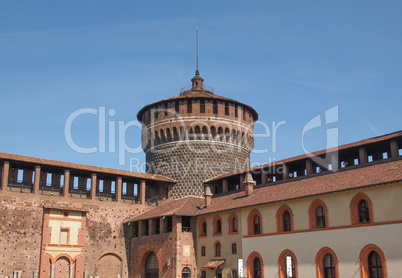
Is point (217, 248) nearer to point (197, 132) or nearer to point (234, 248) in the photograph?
point (234, 248)

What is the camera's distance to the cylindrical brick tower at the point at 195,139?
5038cm

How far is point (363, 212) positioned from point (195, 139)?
23.0 m

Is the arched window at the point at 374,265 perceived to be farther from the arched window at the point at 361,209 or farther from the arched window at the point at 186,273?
the arched window at the point at 186,273

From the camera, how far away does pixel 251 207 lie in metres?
38.6

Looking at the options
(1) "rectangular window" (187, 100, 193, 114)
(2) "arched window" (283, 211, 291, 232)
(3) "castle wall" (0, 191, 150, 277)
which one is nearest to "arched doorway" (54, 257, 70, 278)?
(3) "castle wall" (0, 191, 150, 277)

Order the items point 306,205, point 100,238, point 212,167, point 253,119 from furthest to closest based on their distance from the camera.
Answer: point 253,119
point 212,167
point 100,238
point 306,205

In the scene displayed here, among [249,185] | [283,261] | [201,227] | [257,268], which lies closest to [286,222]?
[283,261]

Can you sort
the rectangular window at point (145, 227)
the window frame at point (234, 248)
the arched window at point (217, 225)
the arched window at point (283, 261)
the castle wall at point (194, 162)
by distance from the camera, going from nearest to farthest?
1. the arched window at point (283, 261)
2. the window frame at point (234, 248)
3. the arched window at point (217, 225)
4. the rectangular window at point (145, 227)
5. the castle wall at point (194, 162)

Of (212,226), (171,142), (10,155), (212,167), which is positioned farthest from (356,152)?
(10,155)

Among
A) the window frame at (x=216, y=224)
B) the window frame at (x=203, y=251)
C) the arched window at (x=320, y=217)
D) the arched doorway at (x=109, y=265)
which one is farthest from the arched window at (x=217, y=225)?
the arched doorway at (x=109, y=265)

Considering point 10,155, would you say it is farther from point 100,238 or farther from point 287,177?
point 287,177

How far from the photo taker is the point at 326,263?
32.5 meters

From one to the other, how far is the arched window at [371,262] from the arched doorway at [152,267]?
19474 mm

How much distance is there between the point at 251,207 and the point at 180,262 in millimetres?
7852
